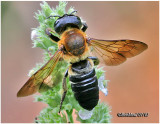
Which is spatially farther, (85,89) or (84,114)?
(84,114)

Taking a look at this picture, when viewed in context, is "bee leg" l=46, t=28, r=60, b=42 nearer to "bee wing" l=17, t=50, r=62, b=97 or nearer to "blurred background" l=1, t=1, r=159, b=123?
"bee wing" l=17, t=50, r=62, b=97

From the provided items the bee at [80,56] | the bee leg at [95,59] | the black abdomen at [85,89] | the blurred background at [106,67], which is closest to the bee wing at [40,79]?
the bee at [80,56]

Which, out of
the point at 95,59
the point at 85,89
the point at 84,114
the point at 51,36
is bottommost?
the point at 84,114

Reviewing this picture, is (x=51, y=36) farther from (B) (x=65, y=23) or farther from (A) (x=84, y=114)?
(A) (x=84, y=114)

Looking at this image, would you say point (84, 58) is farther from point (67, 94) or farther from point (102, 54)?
point (67, 94)

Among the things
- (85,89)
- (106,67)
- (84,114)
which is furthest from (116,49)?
(106,67)

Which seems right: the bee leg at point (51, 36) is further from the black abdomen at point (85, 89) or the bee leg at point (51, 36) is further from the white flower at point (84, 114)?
the white flower at point (84, 114)

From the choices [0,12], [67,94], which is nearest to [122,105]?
[67,94]
